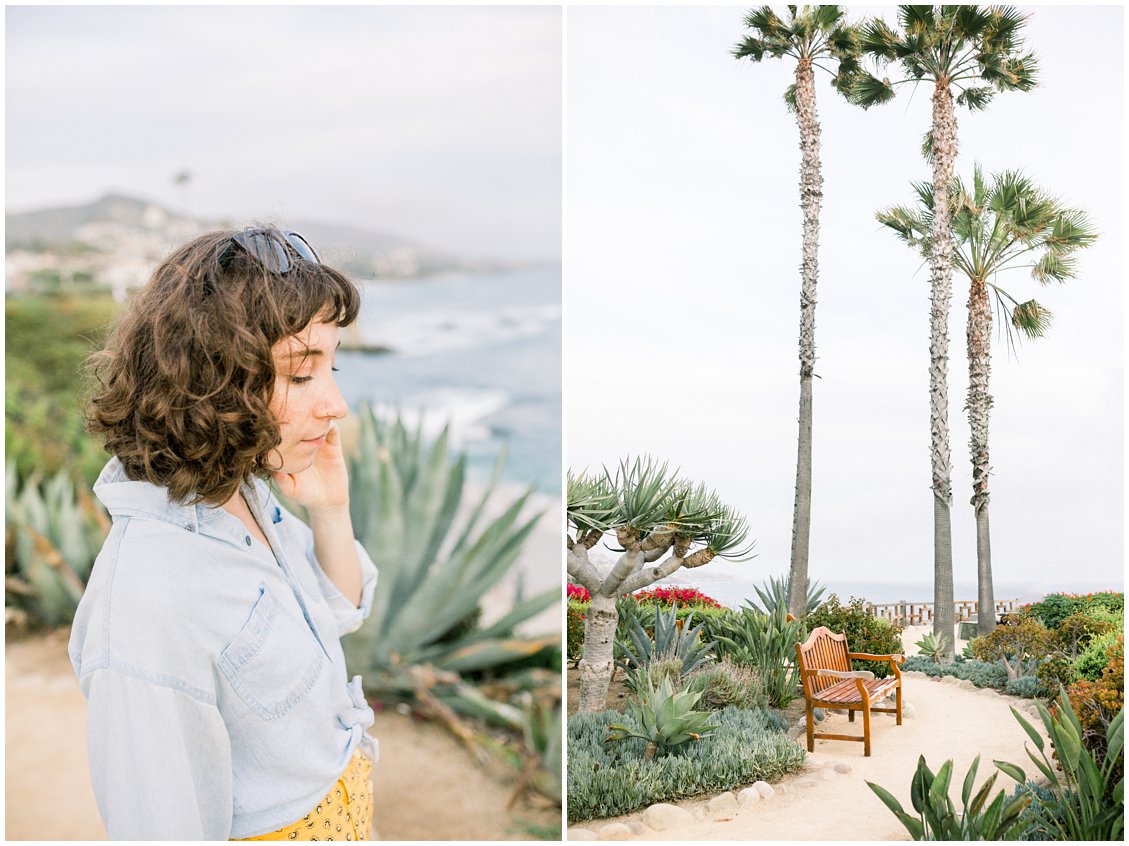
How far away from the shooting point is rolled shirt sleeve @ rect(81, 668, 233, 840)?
4.89ft

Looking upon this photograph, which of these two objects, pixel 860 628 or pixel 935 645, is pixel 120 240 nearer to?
pixel 860 628

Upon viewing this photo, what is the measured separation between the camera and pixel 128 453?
163cm

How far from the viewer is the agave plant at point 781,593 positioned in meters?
2.83

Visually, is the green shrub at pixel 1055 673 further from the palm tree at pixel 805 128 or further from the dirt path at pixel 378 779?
the dirt path at pixel 378 779

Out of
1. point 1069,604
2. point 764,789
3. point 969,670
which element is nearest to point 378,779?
point 764,789

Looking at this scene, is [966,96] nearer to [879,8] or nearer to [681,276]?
[879,8]

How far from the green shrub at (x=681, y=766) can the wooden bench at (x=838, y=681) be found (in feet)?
0.43

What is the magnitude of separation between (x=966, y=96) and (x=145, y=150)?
8.68 feet

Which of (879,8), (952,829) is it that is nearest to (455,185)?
(879,8)

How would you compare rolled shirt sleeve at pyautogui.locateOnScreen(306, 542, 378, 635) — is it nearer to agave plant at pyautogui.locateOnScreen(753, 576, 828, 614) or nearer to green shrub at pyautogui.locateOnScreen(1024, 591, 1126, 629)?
agave plant at pyautogui.locateOnScreen(753, 576, 828, 614)

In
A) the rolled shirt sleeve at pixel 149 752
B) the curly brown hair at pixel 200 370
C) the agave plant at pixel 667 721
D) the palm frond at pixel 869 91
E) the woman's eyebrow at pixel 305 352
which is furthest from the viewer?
the palm frond at pixel 869 91

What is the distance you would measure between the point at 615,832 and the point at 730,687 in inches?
20.6

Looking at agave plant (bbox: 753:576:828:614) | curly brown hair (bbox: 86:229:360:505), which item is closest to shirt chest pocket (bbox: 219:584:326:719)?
curly brown hair (bbox: 86:229:360:505)

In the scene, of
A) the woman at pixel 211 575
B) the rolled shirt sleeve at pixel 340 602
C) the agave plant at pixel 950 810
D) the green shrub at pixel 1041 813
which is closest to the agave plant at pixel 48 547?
the rolled shirt sleeve at pixel 340 602
